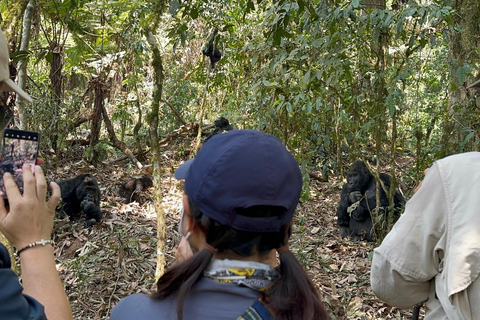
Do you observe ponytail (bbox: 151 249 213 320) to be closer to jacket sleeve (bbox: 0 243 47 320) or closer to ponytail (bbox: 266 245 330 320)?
ponytail (bbox: 266 245 330 320)

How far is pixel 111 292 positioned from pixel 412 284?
Result: 3.12 meters

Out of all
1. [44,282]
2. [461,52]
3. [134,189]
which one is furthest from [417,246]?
[134,189]

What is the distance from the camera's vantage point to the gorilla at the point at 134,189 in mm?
6596

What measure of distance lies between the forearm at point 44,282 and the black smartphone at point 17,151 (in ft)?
0.70

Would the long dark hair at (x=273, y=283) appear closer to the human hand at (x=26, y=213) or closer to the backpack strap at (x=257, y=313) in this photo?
the backpack strap at (x=257, y=313)

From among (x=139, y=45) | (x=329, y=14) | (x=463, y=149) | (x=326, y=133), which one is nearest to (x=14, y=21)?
(x=329, y=14)

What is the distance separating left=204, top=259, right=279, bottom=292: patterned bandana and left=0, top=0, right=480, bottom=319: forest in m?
0.95

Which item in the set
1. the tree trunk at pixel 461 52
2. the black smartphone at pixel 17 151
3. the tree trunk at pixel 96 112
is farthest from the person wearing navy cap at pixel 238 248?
the tree trunk at pixel 96 112

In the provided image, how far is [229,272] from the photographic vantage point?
3.61ft

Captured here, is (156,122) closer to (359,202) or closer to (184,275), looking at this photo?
(184,275)

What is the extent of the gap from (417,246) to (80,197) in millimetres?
5042

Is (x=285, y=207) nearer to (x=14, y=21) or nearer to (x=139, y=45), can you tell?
(x=14, y=21)

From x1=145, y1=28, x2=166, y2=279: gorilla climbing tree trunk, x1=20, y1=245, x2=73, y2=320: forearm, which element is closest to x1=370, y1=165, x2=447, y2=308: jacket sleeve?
x1=20, y1=245, x2=73, y2=320: forearm

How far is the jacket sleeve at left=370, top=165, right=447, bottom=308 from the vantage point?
1.56m
